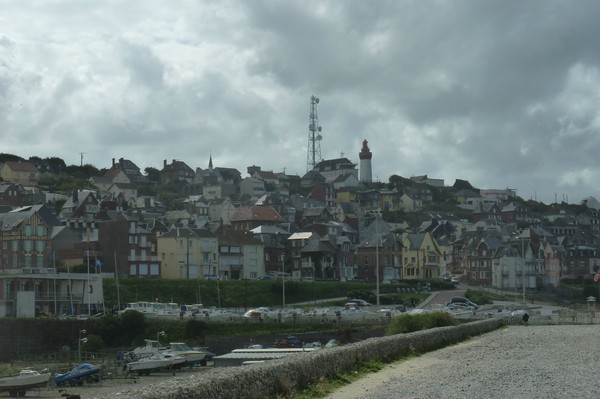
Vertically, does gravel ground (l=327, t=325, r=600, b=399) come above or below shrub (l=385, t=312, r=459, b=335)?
below

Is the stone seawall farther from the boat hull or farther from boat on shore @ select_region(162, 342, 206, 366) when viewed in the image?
boat on shore @ select_region(162, 342, 206, 366)

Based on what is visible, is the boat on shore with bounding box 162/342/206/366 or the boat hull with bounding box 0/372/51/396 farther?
the boat on shore with bounding box 162/342/206/366

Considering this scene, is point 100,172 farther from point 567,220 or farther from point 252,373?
point 252,373

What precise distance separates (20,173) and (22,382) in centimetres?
10585

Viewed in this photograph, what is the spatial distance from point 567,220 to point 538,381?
15056cm


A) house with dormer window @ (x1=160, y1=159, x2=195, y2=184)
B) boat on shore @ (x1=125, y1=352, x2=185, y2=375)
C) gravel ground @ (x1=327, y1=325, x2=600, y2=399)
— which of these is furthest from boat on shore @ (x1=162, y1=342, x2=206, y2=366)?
house with dormer window @ (x1=160, y1=159, x2=195, y2=184)

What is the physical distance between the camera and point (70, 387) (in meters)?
52.4

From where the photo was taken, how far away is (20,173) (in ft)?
496

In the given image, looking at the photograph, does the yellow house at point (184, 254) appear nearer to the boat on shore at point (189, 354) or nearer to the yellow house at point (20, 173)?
the boat on shore at point (189, 354)

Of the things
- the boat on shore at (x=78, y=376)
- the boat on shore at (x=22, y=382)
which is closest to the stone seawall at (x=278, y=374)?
the boat on shore at (x=22, y=382)

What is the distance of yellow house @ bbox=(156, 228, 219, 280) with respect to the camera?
10562 cm

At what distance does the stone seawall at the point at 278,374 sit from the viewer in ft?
53.4

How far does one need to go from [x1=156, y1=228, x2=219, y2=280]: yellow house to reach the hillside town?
0.12m

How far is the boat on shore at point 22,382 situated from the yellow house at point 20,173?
336ft
